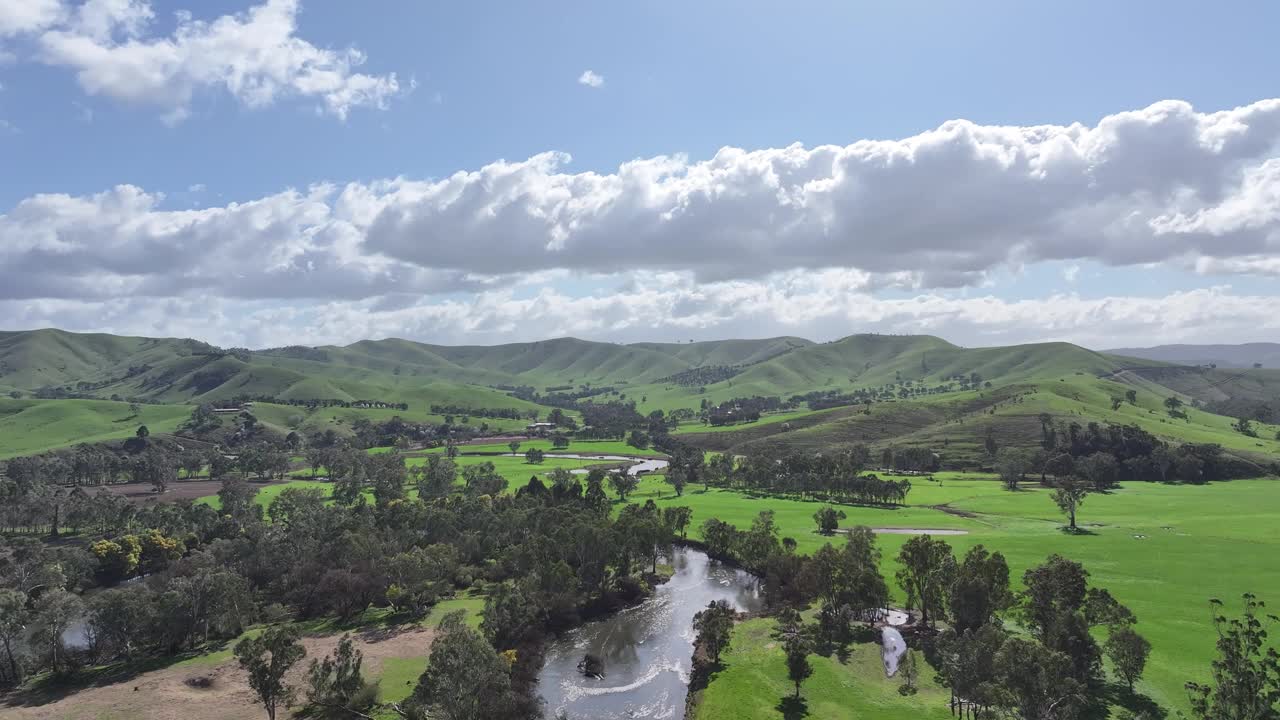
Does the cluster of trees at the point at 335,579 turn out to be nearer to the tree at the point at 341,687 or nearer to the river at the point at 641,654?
the tree at the point at 341,687

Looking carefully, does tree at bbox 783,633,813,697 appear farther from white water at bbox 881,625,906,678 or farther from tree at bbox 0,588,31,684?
tree at bbox 0,588,31,684

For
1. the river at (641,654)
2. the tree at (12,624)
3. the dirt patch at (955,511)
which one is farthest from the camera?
the dirt patch at (955,511)

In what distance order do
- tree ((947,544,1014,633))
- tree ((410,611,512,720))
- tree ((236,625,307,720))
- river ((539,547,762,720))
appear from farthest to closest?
tree ((947,544,1014,633)) < river ((539,547,762,720)) < tree ((236,625,307,720)) < tree ((410,611,512,720))

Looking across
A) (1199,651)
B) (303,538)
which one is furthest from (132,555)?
(1199,651)

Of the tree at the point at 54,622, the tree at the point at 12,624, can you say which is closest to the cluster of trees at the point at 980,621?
the tree at the point at 54,622

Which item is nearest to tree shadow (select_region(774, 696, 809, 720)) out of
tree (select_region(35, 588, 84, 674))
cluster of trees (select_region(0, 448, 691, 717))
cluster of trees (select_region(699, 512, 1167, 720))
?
cluster of trees (select_region(699, 512, 1167, 720))

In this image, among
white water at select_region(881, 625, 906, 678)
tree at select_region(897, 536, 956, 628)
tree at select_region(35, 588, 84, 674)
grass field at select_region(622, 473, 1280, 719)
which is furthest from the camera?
tree at select_region(897, 536, 956, 628)
